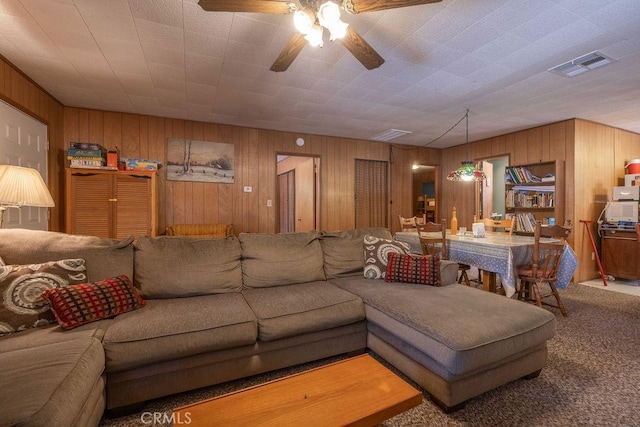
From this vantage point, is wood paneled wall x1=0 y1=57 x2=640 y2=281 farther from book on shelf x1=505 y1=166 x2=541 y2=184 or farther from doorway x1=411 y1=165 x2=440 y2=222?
doorway x1=411 y1=165 x2=440 y2=222

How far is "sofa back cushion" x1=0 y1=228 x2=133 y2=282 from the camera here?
5.95 ft

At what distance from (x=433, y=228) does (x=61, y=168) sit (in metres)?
4.92

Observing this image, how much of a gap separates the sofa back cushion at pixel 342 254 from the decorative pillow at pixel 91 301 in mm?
1466

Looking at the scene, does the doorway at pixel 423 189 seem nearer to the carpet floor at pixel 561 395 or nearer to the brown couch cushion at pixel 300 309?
the carpet floor at pixel 561 395

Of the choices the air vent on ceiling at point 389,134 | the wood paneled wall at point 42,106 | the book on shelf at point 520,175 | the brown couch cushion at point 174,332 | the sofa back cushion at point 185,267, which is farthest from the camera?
the air vent on ceiling at point 389,134

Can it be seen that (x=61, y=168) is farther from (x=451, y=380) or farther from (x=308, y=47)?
Answer: (x=451, y=380)

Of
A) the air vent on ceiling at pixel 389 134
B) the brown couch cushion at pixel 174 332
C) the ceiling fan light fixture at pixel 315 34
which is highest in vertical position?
the air vent on ceiling at pixel 389 134

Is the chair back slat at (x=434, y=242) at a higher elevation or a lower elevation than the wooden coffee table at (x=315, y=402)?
higher

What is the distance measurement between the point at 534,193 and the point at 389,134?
258cm

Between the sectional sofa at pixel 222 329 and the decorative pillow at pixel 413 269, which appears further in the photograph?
the decorative pillow at pixel 413 269

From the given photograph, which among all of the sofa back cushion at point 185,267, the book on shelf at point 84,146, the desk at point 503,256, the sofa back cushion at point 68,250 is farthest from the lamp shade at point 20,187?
the desk at point 503,256

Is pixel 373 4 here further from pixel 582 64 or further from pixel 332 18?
pixel 582 64

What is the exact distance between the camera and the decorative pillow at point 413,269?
2.36m

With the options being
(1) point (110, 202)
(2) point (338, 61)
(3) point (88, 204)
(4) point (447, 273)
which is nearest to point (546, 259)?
(4) point (447, 273)
